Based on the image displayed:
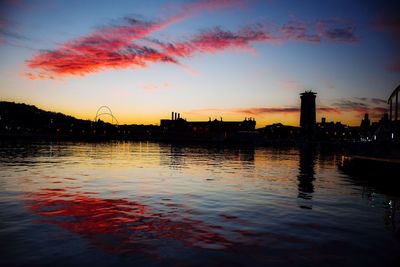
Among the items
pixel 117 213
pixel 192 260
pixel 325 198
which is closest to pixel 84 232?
pixel 117 213

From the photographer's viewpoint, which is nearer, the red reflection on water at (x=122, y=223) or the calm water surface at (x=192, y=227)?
the calm water surface at (x=192, y=227)

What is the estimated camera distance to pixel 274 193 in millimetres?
25125

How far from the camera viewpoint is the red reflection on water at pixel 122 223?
12320 millimetres

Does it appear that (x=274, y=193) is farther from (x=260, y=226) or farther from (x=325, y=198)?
(x=260, y=226)

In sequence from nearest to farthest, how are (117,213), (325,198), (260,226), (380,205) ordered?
(260,226) → (117,213) → (380,205) → (325,198)

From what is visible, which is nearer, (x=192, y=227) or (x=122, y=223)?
(x=192, y=227)

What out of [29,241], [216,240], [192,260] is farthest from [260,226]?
[29,241]

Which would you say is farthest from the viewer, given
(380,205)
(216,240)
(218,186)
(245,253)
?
(218,186)

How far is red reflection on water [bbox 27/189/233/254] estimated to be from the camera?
12.3 metres

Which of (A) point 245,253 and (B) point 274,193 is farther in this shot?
(B) point 274,193

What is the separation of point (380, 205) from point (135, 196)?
14881 millimetres

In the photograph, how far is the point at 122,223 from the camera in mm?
14820

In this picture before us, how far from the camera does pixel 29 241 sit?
11.9 m

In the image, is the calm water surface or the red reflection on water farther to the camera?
the red reflection on water
